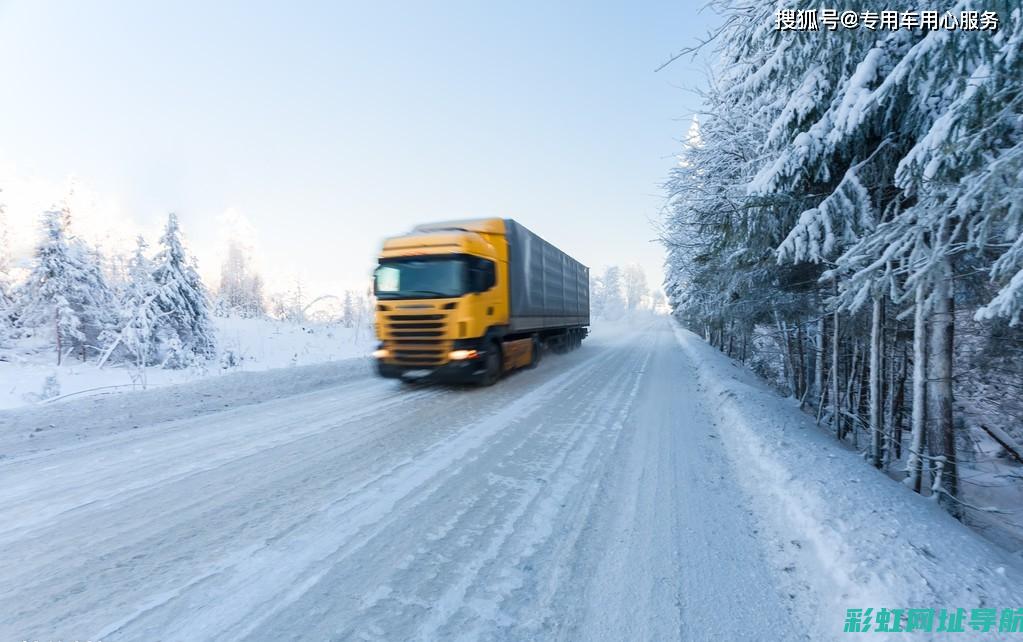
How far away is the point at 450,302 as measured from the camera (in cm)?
860

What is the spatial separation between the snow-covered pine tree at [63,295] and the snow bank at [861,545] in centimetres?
2626

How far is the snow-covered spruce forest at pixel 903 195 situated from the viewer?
3.40 meters

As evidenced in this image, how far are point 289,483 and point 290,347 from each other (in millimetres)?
21527

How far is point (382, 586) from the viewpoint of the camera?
2.41 m

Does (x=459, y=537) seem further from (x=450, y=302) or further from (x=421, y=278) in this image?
(x=421, y=278)

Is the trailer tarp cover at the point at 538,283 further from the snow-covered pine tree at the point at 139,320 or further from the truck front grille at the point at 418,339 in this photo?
the snow-covered pine tree at the point at 139,320

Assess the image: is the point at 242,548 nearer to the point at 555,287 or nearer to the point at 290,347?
the point at 555,287

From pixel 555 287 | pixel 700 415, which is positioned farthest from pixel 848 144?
pixel 555 287

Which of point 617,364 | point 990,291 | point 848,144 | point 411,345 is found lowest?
point 617,364

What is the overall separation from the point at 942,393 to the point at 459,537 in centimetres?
623

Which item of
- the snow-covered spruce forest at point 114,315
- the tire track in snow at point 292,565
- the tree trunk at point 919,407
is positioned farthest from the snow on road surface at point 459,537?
the snow-covered spruce forest at point 114,315

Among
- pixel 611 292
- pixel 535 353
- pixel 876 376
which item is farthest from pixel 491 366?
pixel 611 292

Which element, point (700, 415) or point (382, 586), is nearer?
point (382, 586)

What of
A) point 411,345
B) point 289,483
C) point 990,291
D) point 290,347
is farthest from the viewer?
point 290,347
